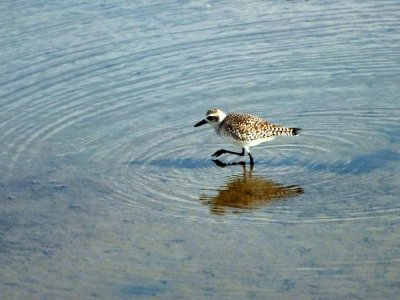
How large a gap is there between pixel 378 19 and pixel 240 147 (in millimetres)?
4572

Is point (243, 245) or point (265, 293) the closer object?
point (265, 293)

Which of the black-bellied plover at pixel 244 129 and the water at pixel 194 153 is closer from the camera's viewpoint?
the water at pixel 194 153

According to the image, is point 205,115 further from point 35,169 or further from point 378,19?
point 378,19

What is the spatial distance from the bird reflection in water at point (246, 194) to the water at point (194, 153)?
0.09ft

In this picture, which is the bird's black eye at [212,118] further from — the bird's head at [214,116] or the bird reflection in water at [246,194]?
the bird reflection in water at [246,194]

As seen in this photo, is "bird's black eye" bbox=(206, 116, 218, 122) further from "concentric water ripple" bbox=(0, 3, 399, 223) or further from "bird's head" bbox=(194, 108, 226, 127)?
"concentric water ripple" bbox=(0, 3, 399, 223)

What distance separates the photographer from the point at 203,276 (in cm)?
933

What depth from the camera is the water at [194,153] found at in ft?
31.1

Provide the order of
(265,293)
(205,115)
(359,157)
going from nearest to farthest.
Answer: (265,293) → (359,157) → (205,115)

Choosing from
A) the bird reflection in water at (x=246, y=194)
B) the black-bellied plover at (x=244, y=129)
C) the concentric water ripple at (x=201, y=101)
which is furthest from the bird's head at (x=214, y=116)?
the bird reflection in water at (x=246, y=194)

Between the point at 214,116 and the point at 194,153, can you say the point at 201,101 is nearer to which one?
the point at 214,116

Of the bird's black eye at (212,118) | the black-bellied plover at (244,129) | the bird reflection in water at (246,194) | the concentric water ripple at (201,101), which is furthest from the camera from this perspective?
the bird's black eye at (212,118)

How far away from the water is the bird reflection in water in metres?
0.03

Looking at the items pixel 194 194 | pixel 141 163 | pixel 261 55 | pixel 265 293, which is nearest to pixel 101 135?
pixel 141 163
